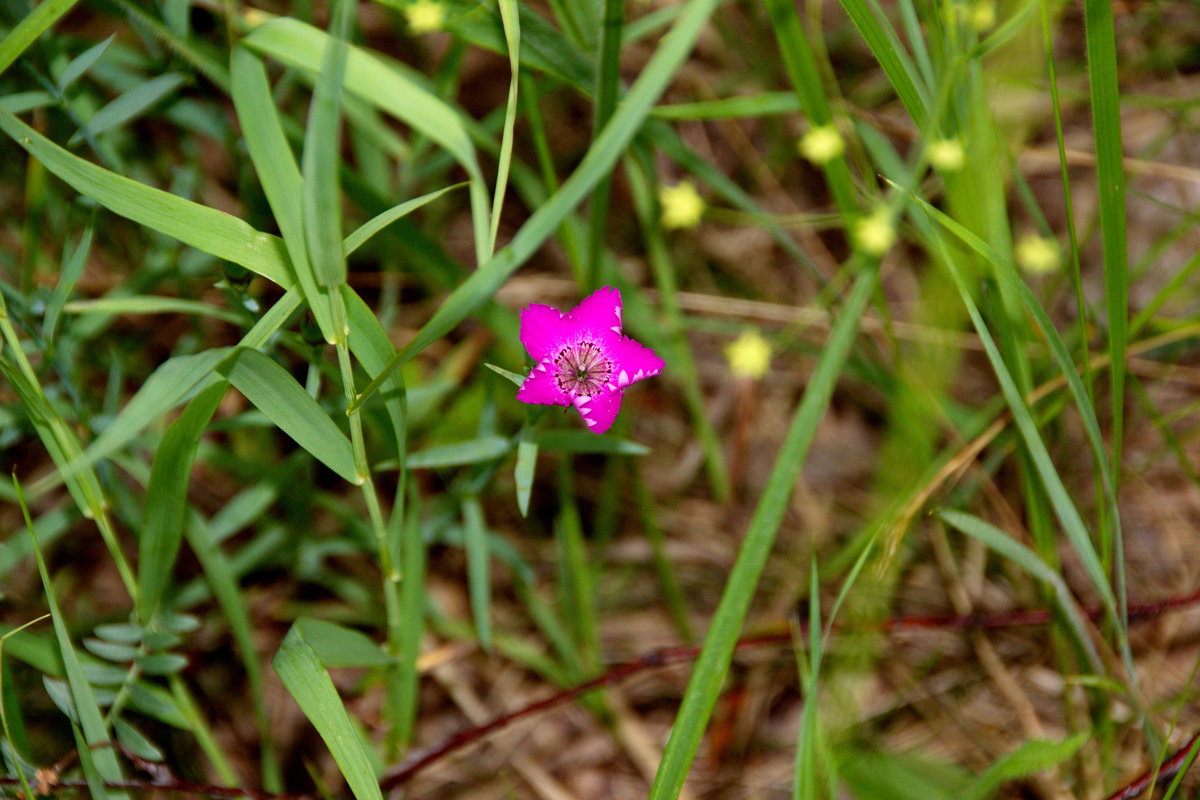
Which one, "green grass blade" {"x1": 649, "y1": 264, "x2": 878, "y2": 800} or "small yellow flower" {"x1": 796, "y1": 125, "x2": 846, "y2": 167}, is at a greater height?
"small yellow flower" {"x1": 796, "y1": 125, "x2": 846, "y2": 167}

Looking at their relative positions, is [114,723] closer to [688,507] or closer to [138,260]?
[138,260]

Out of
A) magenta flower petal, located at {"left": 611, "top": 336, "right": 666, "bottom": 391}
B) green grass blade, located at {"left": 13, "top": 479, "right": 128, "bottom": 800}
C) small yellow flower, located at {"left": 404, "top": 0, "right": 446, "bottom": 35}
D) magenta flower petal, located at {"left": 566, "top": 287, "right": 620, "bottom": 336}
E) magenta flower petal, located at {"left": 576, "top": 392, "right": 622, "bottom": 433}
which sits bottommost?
green grass blade, located at {"left": 13, "top": 479, "right": 128, "bottom": 800}

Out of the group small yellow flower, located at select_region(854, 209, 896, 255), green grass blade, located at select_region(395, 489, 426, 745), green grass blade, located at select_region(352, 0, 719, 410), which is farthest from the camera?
green grass blade, located at select_region(395, 489, 426, 745)

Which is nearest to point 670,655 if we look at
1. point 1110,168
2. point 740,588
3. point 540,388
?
point 740,588

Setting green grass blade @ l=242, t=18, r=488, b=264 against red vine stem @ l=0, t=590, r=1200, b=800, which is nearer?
green grass blade @ l=242, t=18, r=488, b=264

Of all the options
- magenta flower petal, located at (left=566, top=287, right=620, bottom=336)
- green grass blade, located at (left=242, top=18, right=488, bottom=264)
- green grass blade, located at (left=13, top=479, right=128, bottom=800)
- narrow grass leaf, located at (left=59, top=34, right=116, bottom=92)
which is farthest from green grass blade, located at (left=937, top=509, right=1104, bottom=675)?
narrow grass leaf, located at (left=59, top=34, right=116, bottom=92)

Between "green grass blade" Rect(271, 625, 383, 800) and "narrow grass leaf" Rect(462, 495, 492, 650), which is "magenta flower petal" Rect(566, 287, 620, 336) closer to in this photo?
"narrow grass leaf" Rect(462, 495, 492, 650)

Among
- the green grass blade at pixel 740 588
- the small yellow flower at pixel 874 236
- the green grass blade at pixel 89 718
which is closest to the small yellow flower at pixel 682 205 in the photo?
the small yellow flower at pixel 874 236
